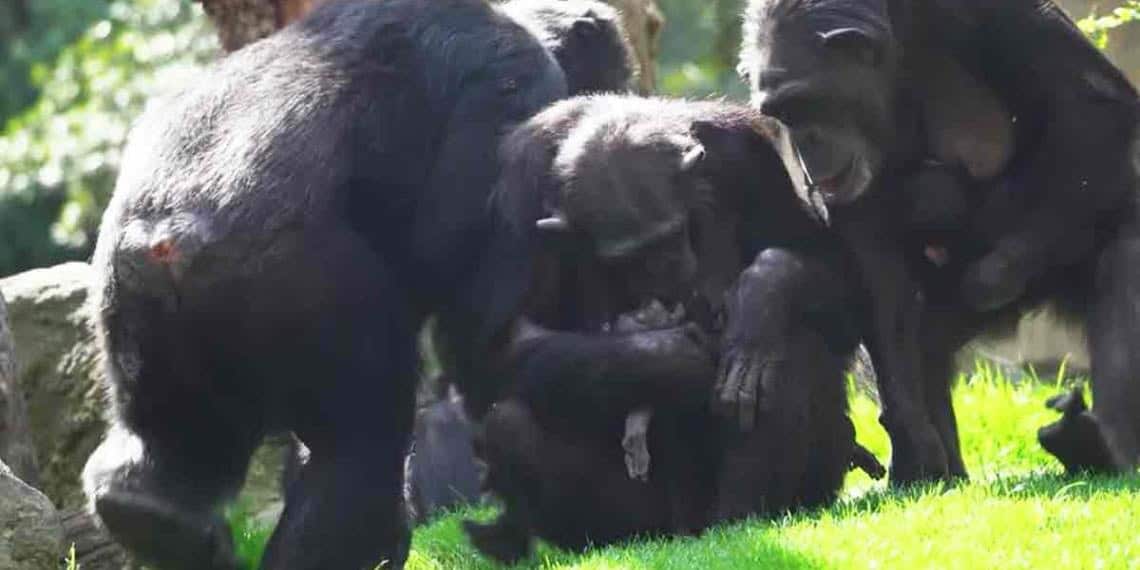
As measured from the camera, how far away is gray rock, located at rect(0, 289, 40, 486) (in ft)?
28.0

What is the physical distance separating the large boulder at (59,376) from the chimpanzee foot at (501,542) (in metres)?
3.26

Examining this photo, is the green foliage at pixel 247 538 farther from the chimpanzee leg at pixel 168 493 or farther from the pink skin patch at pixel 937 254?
the pink skin patch at pixel 937 254

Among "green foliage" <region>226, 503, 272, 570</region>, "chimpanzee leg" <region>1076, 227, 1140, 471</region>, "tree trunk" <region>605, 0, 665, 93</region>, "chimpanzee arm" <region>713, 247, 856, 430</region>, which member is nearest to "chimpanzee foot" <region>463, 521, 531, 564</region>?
"green foliage" <region>226, 503, 272, 570</region>

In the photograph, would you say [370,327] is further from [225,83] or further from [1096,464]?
[1096,464]

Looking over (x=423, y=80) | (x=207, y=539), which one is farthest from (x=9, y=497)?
(x=423, y=80)

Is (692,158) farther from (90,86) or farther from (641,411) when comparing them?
(90,86)

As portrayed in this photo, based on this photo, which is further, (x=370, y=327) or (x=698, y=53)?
(x=698, y=53)

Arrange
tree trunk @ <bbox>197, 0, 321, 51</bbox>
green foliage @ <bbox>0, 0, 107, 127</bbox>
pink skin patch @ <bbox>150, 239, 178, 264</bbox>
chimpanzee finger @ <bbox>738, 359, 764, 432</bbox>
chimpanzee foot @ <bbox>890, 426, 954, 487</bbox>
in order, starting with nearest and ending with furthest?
pink skin patch @ <bbox>150, 239, 178, 264</bbox>, chimpanzee finger @ <bbox>738, 359, 764, 432</bbox>, chimpanzee foot @ <bbox>890, 426, 954, 487</bbox>, tree trunk @ <bbox>197, 0, 321, 51</bbox>, green foliage @ <bbox>0, 0, 107, 127</bbox>

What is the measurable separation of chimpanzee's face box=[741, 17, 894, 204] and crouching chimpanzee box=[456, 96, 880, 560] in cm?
18

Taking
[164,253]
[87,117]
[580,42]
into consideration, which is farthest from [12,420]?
[87,117]

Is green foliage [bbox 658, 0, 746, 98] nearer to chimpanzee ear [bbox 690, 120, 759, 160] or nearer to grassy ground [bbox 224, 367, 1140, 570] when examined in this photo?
chimpanzee ear [bbox 690, 120, 759, 160]

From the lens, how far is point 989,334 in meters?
8.25

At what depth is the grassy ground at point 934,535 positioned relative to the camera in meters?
6.08

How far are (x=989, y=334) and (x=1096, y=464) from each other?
99 cm
